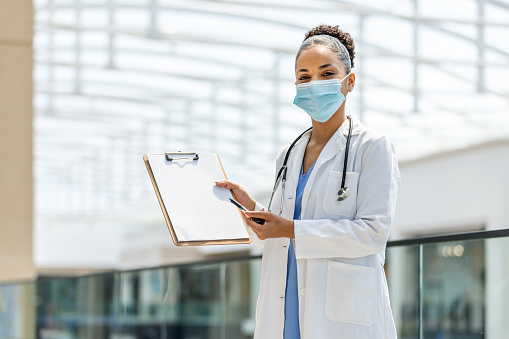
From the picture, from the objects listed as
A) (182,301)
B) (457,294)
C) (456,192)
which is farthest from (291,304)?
(456,192)

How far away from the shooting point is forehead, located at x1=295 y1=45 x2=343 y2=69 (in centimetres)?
283

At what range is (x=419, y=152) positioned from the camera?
86.9 feet

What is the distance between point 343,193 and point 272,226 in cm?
26

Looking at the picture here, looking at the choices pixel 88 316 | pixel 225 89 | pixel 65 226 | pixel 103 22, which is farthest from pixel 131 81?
pixel 65 226

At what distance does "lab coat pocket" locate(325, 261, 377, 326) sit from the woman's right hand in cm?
56

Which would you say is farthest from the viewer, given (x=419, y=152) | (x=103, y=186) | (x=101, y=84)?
(x=103, y=186)

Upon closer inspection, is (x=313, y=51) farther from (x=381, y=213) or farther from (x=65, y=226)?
(x=65, y=226)

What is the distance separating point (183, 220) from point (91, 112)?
22773mm

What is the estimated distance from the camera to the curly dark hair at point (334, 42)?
2857mm

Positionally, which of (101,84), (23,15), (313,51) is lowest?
(313,51)

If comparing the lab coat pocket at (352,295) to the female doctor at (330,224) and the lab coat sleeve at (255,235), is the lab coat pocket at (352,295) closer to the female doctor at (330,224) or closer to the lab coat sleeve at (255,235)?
the female doctor at (330,224)

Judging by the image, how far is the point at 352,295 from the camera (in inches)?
105

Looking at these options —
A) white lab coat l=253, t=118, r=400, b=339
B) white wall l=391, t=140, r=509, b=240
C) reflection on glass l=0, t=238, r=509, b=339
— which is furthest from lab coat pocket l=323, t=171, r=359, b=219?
white wall l=391, t=140, r=509, b=240

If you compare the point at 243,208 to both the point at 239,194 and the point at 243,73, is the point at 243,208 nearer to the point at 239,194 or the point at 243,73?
the point at 239,194
